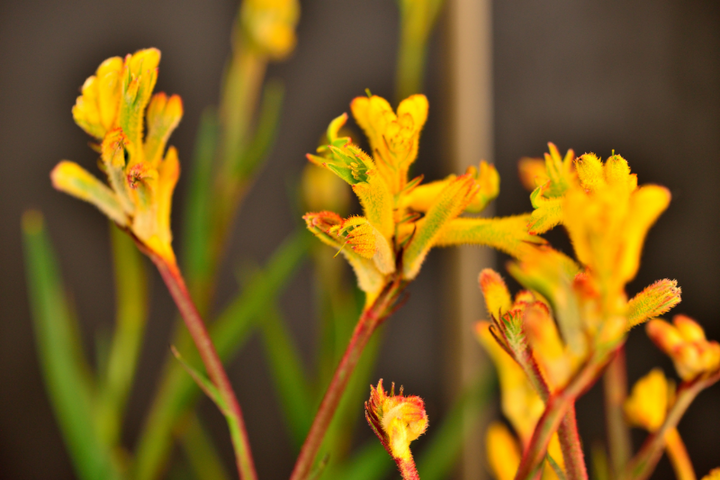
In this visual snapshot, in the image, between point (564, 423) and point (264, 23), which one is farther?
point (264, 23)

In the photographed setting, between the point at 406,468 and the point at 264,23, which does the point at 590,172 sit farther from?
the point at 264,23

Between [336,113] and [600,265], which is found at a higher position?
[336,113]

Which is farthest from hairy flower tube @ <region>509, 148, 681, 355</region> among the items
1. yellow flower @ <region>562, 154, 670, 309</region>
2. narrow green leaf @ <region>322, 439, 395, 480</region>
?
narrow green leaf @ <region>322, 439, 395, 480</region>

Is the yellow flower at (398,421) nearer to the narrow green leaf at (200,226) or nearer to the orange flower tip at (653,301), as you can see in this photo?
the orange flower tip at (653,301)

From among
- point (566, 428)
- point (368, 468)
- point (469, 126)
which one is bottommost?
point (368, 468)

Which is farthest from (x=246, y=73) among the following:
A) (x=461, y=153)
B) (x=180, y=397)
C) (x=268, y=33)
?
(x=461, y=153)

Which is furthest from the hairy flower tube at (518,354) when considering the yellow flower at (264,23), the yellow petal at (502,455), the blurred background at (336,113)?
the blurred background at (336,113)

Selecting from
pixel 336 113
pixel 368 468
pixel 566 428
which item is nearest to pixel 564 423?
pixel 566 428

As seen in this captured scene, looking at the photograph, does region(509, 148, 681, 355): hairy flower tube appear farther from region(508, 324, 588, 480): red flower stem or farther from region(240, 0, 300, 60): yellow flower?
region(240, 0, 300, 60): yellow flower
